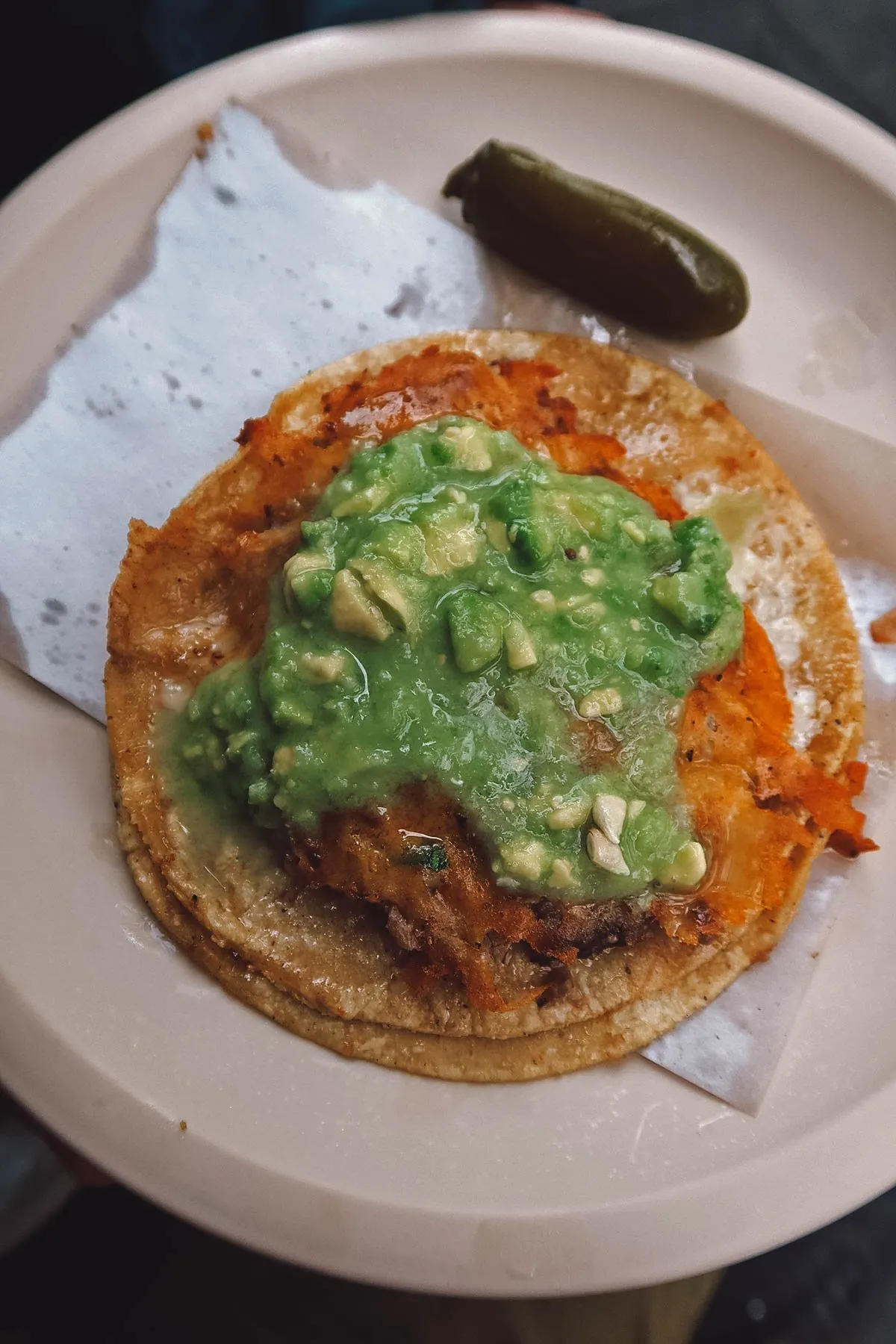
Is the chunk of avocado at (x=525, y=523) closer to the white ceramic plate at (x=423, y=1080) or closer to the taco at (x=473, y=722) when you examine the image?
the taco at (x=473, y=722)

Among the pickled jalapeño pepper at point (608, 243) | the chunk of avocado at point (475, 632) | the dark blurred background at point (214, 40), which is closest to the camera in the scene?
the chunk of avocado at point (475, 632)

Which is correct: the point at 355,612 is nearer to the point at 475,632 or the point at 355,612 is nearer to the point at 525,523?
the point at 475,632

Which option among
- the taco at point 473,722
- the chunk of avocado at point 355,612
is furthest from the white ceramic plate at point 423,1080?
the chunk of avocado at point 355,612

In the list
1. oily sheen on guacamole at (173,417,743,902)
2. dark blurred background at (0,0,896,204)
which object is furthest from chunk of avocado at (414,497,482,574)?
dark blurred background at (0,0,896,204)

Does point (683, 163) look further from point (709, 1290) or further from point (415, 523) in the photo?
point (709, 1290)

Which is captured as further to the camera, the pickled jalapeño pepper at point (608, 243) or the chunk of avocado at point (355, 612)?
the pickled jalapeño pepper at point (608, 243)

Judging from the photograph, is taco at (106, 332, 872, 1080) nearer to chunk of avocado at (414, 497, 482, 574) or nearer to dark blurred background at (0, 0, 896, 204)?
chunk of avocado at (414, 497, 482, 574)

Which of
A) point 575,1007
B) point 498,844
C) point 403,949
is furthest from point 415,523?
point 575,1007
